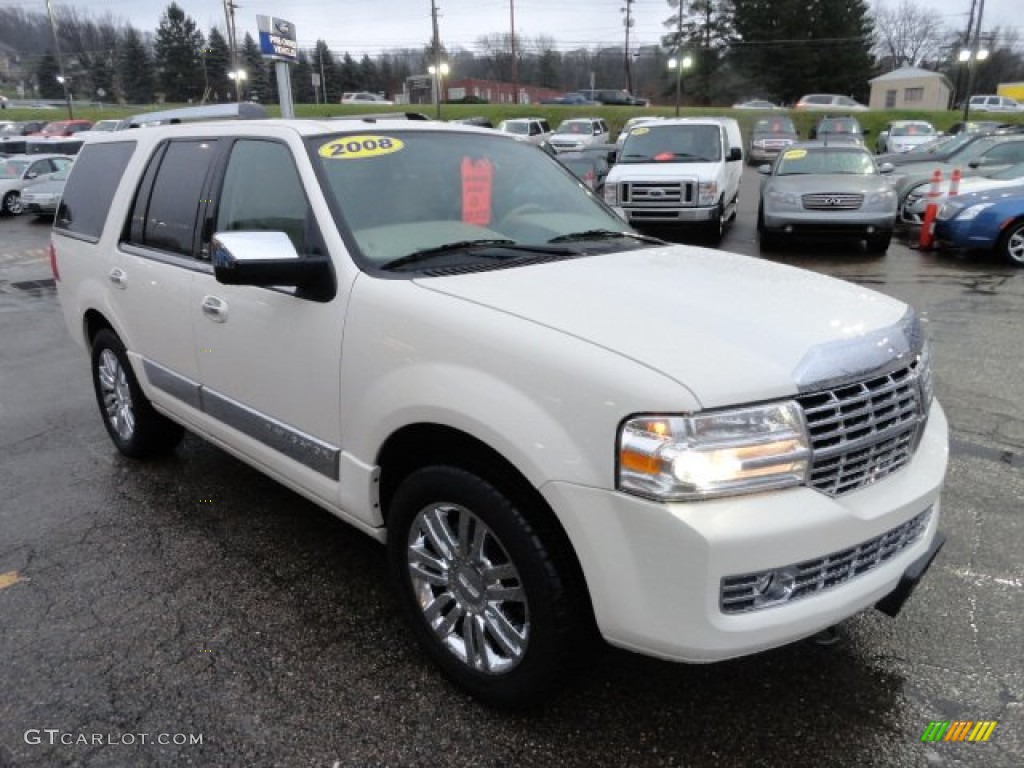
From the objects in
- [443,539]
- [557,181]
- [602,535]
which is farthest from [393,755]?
[557,181]

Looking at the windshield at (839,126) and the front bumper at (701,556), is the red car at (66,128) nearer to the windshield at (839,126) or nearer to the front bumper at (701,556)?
the windshield at (839,126)

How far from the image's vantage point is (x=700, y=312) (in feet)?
7.78

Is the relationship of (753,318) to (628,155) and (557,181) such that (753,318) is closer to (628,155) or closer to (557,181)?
(557,181)

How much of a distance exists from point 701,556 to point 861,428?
63 centimetres

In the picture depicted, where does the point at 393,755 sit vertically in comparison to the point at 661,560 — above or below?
below

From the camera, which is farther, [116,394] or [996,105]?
[996,105]

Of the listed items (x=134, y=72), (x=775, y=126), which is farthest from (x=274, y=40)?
(x=134, y=72)

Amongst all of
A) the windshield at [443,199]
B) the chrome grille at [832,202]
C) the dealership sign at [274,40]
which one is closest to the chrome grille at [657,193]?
the chrome grille at [832,202]

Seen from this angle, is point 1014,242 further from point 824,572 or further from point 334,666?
point 334,666

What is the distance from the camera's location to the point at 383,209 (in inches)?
118

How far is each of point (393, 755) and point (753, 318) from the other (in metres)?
1.71

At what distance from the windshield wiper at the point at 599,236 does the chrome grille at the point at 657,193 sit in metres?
8.60

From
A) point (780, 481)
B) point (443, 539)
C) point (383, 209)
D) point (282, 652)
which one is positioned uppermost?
point (383, 209)

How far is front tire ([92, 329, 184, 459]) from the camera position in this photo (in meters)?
4.41
